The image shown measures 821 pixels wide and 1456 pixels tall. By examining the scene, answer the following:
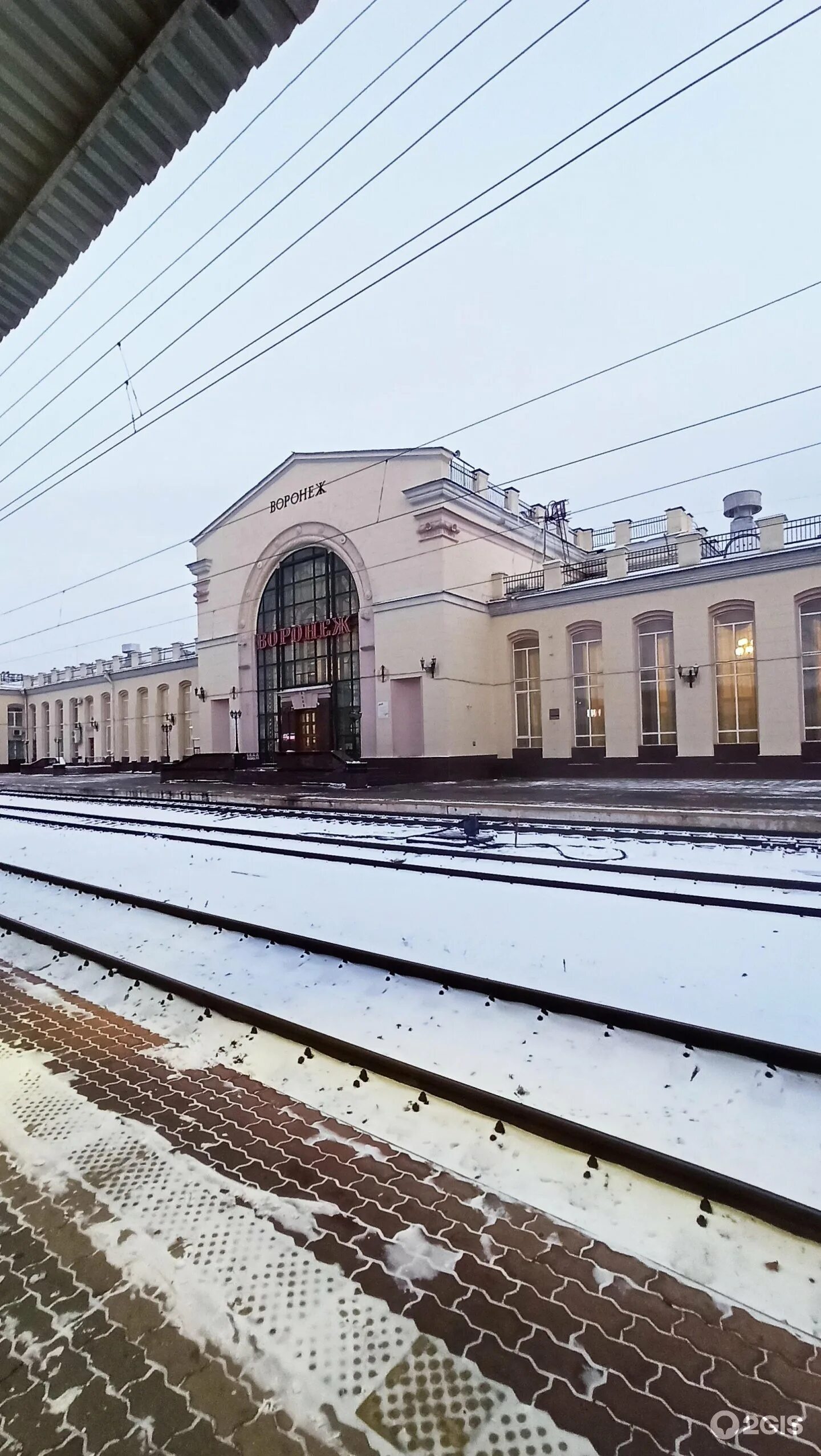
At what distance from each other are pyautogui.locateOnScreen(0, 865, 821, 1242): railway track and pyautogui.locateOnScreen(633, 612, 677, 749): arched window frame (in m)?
18.9

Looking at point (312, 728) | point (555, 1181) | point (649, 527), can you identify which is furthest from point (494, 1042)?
point (649, 527)

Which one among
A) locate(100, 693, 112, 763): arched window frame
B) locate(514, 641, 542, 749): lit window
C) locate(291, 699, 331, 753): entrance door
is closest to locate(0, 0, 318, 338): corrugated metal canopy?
locate(514, 641, 542, 749): lit window

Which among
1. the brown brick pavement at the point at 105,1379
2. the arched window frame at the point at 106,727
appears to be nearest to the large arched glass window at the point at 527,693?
the brown brick pavement at the point at 105,1379

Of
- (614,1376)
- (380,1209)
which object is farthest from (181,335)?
(614,1376)

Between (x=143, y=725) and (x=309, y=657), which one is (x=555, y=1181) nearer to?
(x=309, y=657)

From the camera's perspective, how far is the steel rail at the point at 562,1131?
6.88ft

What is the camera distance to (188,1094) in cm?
301

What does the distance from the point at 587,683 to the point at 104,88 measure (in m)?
21.8

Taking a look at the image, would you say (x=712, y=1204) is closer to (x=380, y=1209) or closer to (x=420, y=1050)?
Answer: (x=380, y=1209)

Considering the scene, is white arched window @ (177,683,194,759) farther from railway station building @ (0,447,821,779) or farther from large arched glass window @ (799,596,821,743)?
large arched glass window @ (799,596,821,743)

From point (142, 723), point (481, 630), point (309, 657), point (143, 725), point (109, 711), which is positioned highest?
point (481, 630)

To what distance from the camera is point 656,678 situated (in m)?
21.8
